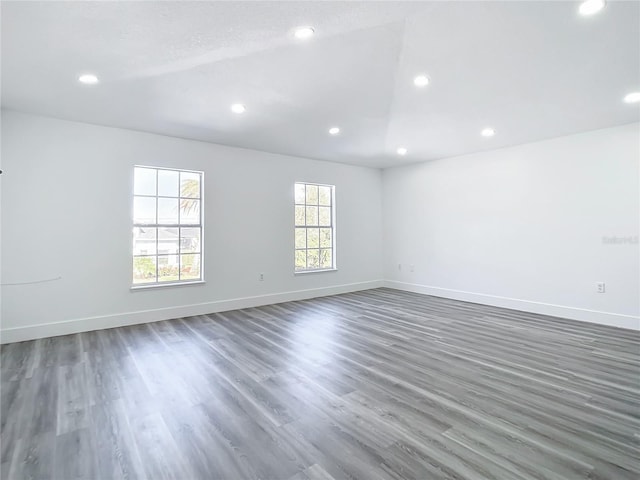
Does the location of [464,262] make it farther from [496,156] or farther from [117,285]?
[117,285]

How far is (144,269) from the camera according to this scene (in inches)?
185

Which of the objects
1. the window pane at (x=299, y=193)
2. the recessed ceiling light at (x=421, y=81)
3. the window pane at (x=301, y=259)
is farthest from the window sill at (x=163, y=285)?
the recessed ceiling light at (x=421, y=81)

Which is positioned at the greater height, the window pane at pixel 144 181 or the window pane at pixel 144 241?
the window pane at pixel 144 181

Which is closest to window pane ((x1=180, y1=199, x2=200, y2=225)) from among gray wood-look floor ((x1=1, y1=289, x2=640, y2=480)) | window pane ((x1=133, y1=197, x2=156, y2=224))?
window pane ((x1=133, y1=197, x2=156, y2=224))

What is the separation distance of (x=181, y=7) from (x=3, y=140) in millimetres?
3306

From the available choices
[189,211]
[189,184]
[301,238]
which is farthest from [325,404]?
[301,238]

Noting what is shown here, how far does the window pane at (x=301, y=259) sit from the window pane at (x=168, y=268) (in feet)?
7.09

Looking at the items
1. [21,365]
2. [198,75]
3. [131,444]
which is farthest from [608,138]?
[21,365]

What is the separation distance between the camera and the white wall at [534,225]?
4.29 m

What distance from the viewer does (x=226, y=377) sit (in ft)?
9.14

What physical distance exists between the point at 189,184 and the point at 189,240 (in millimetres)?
879

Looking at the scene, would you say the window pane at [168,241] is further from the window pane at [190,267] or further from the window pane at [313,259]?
the window pane at [313,259]

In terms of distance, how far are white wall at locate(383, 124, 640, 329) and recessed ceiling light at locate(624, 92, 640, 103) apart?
0.95 meters

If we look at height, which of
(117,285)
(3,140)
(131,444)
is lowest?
(131,444)
